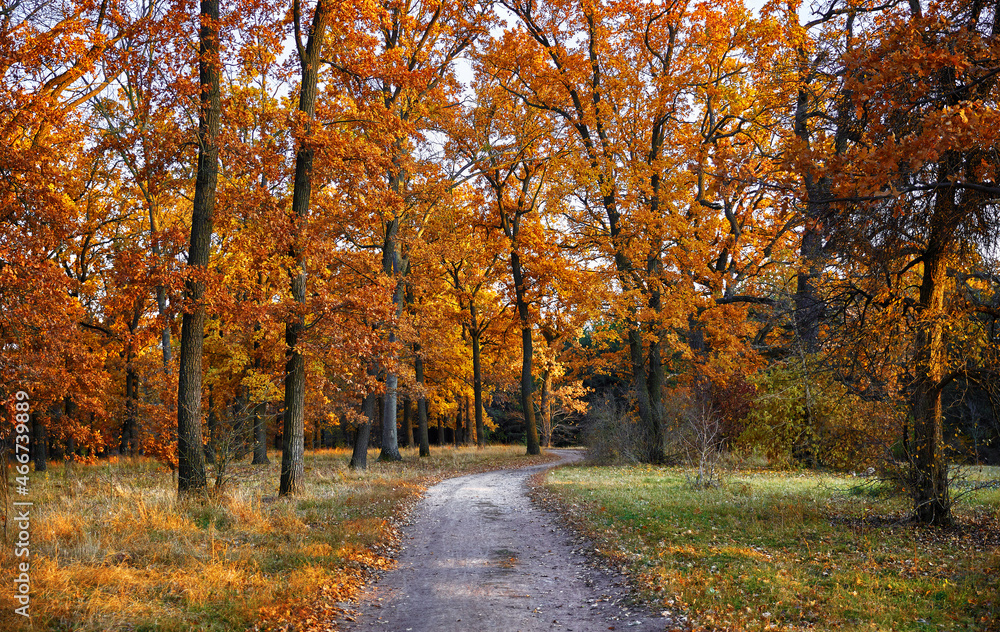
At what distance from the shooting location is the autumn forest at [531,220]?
28.9 ft

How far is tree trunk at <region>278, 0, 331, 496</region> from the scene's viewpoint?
13102mm

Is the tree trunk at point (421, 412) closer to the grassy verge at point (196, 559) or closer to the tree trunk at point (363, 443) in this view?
the tree trunk at point (363, 443)

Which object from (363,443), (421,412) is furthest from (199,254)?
(421,412)

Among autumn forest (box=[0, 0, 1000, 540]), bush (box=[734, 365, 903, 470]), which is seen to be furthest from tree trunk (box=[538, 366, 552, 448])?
bush (box=[734, 365, 903, 470])

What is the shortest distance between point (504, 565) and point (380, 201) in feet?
30.3

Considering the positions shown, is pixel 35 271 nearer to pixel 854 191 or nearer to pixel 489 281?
pixel 854 191

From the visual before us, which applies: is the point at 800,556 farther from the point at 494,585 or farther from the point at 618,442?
the point at 618,442

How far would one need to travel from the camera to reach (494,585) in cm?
751

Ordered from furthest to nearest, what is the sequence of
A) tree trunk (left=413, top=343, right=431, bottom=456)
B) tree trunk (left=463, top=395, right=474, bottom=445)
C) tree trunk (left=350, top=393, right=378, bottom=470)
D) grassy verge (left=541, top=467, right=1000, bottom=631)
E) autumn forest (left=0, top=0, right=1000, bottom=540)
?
1. tree trunk (left=463, top=395, right=474, bottom=445)
2. tree trunk (left=413, top=343, right=431, bottom=456)
3. tree trunk (left=350, top=393, right=378, bottom=470)
4. autumn forest (left=0, top=0, right=1000, bottom=540)
5. grassy verge (left=541, top=467, right=1000, bottom=631)

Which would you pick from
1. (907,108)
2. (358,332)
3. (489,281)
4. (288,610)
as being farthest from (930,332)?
(489,281)

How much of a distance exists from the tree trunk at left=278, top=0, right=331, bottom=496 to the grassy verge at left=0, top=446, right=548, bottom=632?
86 centimetres

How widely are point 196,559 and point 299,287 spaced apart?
738cm

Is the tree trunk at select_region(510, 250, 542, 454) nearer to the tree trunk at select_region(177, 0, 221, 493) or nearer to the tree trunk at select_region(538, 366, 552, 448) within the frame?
the tree trunk at select_region(538, 366, 552, 448)

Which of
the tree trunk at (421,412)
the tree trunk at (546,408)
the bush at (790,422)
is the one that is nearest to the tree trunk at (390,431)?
the tree trunk at (421,412)
